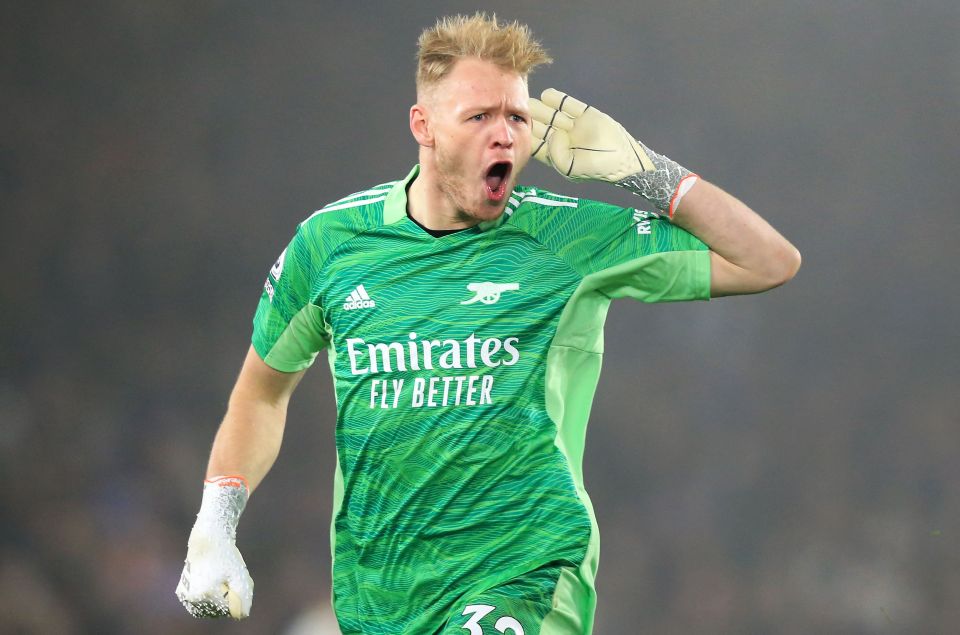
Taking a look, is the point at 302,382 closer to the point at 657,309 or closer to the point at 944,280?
the point at 657,309

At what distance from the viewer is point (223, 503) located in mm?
3322

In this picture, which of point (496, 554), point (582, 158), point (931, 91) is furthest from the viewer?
point (931, 91)

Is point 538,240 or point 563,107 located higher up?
point 563,107

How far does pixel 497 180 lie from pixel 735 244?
62 cm

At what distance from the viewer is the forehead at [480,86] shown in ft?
10.1

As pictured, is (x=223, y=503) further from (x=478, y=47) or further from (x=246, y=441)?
(x=478, y=47)

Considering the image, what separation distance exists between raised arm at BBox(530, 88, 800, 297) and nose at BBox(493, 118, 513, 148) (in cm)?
25

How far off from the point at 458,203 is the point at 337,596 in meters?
1.10

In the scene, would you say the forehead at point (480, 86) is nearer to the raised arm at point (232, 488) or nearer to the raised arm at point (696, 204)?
the raised arm at point (696, 204)

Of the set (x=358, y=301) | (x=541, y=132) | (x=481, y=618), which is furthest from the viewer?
(x=541, y=132)

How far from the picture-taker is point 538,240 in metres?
3.15

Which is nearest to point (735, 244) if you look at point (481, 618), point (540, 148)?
point (540, 148)

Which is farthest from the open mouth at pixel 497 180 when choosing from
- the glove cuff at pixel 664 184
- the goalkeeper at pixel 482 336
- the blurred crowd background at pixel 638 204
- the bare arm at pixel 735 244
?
the blurred crowd background at pixel 638 204

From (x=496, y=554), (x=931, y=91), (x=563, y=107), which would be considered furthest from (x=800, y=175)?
(x=496, y=554)
